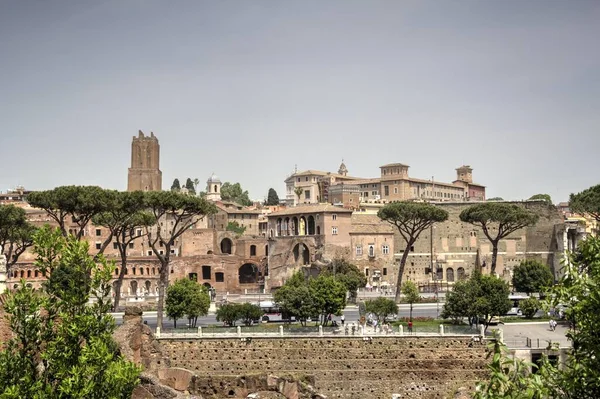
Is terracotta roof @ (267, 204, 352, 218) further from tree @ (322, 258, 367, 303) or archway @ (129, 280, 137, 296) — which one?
archway @ (129, 280, 137, 296)

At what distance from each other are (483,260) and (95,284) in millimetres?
62135

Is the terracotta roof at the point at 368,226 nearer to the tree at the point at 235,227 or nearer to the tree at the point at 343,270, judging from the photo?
the tree at the point at 343,270

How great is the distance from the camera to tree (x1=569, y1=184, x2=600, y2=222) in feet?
175

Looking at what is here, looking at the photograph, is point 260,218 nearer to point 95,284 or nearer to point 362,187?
point 362,187

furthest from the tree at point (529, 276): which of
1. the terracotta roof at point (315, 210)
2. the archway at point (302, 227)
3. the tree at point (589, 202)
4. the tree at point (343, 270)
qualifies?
the archway at point (302, 227)

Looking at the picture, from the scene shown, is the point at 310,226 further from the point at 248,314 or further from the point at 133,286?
the point at 248,314

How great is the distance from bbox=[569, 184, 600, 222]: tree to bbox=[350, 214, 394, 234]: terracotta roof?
19.9 meters

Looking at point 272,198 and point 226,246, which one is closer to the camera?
point 226,246

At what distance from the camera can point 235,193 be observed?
129m

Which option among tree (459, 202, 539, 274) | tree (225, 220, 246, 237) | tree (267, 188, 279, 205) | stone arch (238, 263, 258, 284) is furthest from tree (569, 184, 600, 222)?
tree (267, 188, 279, 205)

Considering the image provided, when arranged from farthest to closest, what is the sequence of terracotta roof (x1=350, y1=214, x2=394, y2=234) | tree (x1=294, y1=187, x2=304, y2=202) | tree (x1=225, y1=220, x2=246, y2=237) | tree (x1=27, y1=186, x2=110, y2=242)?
tree (x1=294, y1=187, x2=304, y2=202) → tree (x1=225, y1=220, x2=246, y2=237) → terracotta roof (x1=350, y1=214, x2=394, y2=234) → tree (x1=27, y1=186, x2=110, y2=242)

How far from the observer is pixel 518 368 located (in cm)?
1291

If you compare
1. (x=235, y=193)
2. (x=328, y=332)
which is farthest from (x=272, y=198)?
(x=328, y=332)

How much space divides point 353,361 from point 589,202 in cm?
2670
